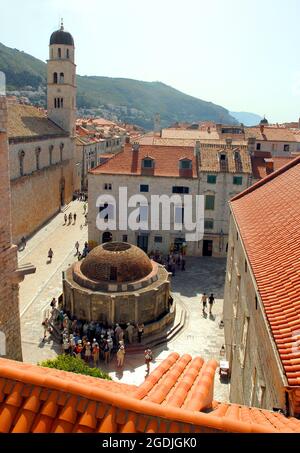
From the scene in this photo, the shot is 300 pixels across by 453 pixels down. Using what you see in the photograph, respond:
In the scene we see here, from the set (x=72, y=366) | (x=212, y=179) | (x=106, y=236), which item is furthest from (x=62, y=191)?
(x=72, y=366)

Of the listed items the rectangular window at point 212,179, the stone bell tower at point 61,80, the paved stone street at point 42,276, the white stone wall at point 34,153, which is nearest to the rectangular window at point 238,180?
the rectangular window at point 212,179

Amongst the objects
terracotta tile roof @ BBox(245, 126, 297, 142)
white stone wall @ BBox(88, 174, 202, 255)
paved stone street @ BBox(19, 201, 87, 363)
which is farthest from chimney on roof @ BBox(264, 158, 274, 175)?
terracotta tile roof @ BBox(245, 126, 297, 142)

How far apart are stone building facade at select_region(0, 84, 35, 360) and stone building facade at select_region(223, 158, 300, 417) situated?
25.3 feet

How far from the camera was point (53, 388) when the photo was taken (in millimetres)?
5477

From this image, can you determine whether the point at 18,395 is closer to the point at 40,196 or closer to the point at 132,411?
the point at 132,411

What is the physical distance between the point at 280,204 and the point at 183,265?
60.6ft

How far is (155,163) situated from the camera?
3706 cm

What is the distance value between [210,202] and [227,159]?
4.21 meters

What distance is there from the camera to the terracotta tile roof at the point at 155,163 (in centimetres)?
3625

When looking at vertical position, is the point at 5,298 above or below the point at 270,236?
below

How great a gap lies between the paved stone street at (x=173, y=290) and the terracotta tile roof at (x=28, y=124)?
36.0 ft

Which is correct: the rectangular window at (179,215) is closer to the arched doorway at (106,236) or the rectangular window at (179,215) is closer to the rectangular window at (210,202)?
the rectangular window at (210,202)
